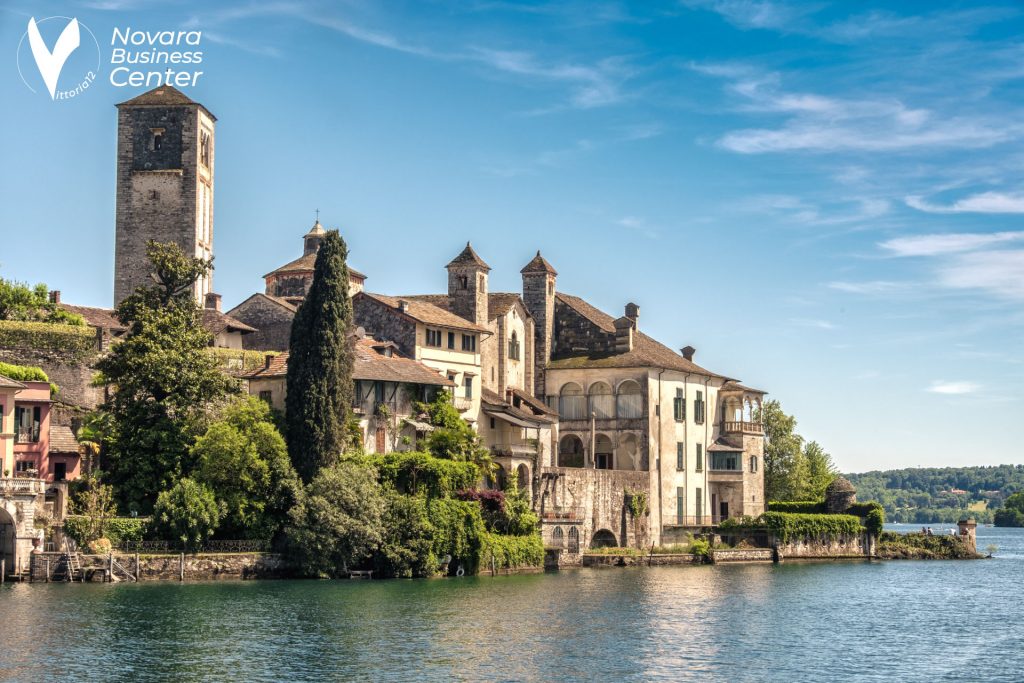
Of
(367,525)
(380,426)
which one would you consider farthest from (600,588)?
(380,426)

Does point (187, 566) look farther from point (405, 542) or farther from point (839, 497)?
point (839, 497)

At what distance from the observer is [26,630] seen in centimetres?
4447

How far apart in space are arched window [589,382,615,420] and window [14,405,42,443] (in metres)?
39.0

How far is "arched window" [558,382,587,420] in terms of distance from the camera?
95500 millimetres

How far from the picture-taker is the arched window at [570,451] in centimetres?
9488

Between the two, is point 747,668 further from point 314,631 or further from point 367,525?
point 367,525

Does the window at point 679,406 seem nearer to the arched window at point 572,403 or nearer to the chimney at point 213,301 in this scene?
the arched window at point 572,403

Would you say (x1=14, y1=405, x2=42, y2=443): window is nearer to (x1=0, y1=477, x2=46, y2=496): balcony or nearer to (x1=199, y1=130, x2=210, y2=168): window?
(x1=0, y1=477, x2=46, y2=496): balcony

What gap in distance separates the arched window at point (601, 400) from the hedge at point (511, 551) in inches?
751

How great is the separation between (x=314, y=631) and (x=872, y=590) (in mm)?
35024

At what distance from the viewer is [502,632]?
48.4 metres

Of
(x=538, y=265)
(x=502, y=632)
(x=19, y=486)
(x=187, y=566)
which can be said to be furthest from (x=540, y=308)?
(x=502, y=632)

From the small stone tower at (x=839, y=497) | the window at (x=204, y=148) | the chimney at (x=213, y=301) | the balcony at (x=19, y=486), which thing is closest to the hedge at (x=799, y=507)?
the small stone tower at (x=839, y=497)

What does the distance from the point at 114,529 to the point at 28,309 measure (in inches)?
873
